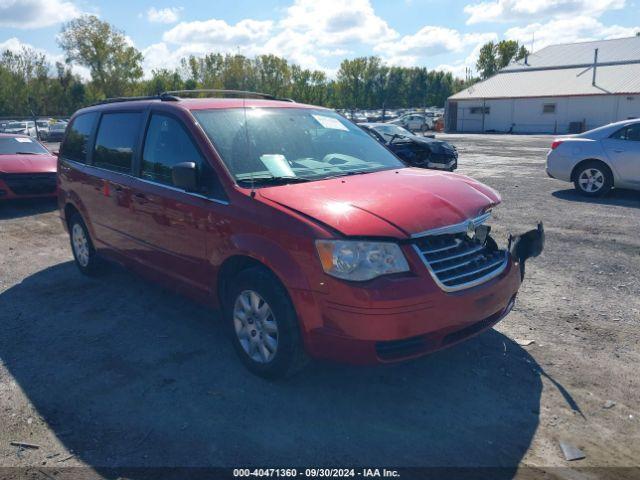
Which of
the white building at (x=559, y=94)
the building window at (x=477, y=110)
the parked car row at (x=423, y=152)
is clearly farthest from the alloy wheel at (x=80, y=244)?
the building window at (x=477, y=110)

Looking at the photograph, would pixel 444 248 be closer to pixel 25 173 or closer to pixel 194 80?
pixel 25 173

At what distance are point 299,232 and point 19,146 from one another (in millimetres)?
9926

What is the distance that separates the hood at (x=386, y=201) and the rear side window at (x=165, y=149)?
34.2 inches

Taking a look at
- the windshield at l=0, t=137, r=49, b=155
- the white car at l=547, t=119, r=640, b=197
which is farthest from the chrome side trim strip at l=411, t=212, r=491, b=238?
the windshield at l=0, t=137, r=49, b=155

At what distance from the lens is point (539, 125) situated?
41.5 metres

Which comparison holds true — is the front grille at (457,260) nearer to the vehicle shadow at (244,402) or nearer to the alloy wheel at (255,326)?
the vehicle shadow at (244,402)

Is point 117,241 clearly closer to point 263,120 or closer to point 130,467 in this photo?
point 263,120

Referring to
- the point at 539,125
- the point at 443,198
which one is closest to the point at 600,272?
the point at 443,198

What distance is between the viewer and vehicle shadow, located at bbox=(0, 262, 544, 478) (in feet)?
9.73

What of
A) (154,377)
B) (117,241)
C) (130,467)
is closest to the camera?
(130,467)

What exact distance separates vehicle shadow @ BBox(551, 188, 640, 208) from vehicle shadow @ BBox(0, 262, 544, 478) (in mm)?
6508

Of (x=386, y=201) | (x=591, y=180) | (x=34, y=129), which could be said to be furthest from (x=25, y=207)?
(x=34, y=129)

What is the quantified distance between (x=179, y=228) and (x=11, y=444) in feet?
5.91

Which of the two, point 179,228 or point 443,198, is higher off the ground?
point 443,198
